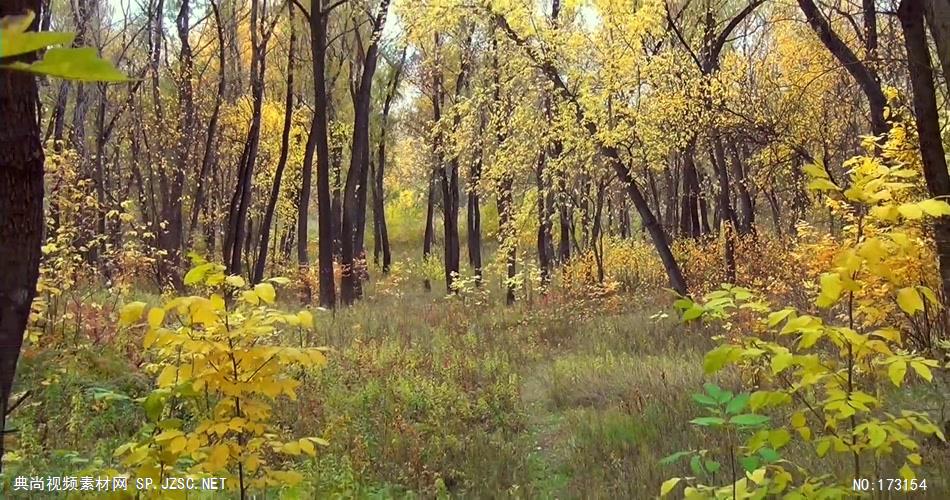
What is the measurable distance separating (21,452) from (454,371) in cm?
423

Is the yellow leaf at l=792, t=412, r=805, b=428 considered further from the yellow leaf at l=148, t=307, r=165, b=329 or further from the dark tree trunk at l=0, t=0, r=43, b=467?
the dark tree trunk at l=0, t=0, r=43, b=467

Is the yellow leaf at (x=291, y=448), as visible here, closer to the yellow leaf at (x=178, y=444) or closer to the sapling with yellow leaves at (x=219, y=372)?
the sapling with yellow leaves at (x=219, y=372)

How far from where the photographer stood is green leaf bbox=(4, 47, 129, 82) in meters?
0.61

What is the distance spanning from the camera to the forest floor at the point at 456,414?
447 cm

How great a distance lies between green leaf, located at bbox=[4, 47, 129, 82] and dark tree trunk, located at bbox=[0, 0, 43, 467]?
1724mm

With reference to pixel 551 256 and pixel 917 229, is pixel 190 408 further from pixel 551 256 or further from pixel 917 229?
pixel 551 256

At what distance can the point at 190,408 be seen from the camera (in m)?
5.23

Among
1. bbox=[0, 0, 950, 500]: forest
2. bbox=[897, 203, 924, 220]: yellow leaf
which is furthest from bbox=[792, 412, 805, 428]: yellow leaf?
bbox=[897, 203, 924, 220]: yellow leaf

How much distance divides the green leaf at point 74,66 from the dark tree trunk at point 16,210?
1724 millimetres

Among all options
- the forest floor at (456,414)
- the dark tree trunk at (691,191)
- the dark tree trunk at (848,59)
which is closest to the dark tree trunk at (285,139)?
the forest floor at (456,414)

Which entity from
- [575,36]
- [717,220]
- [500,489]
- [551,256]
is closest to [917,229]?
[500,489]

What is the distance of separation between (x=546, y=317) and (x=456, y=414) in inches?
243

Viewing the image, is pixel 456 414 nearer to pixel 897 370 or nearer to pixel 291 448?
pixel 291 448

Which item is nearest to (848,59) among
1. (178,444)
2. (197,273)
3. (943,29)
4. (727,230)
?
(943,29)
